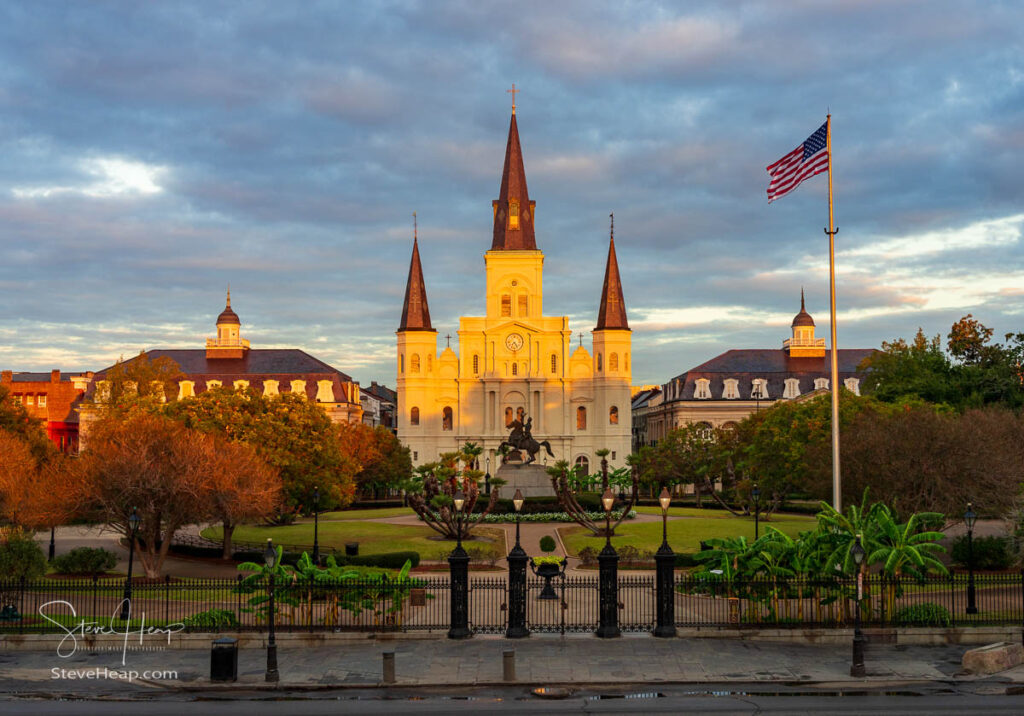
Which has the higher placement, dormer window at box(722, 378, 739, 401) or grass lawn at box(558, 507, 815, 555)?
dormer window at box(722, 378, 739, 401)

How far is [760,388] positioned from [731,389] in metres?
3.49

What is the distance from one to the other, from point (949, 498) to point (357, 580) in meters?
24.9

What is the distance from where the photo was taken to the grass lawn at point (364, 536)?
45781 mm

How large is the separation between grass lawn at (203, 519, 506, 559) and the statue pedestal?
10381 mm

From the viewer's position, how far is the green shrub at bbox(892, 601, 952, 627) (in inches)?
988

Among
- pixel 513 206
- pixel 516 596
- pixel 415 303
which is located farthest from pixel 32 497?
pixel 513 206

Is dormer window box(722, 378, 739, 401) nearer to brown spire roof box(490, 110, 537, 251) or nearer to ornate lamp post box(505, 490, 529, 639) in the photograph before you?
brown spire roof box(490, 110, 537, 251)

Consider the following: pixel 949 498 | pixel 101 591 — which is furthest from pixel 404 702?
pixel 949 498

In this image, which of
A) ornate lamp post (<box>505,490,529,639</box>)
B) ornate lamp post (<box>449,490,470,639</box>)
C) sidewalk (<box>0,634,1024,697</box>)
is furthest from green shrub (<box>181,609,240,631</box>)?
ornate lamp post (<box>505,490,529,639</box>)

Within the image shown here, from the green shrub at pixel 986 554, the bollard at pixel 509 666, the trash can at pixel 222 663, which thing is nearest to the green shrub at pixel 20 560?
the trash can at pixel 222 663

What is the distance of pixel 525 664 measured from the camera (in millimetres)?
22062

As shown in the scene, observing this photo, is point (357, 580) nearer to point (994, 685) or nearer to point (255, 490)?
point (255, 490)

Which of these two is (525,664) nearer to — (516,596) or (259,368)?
(516,596)
